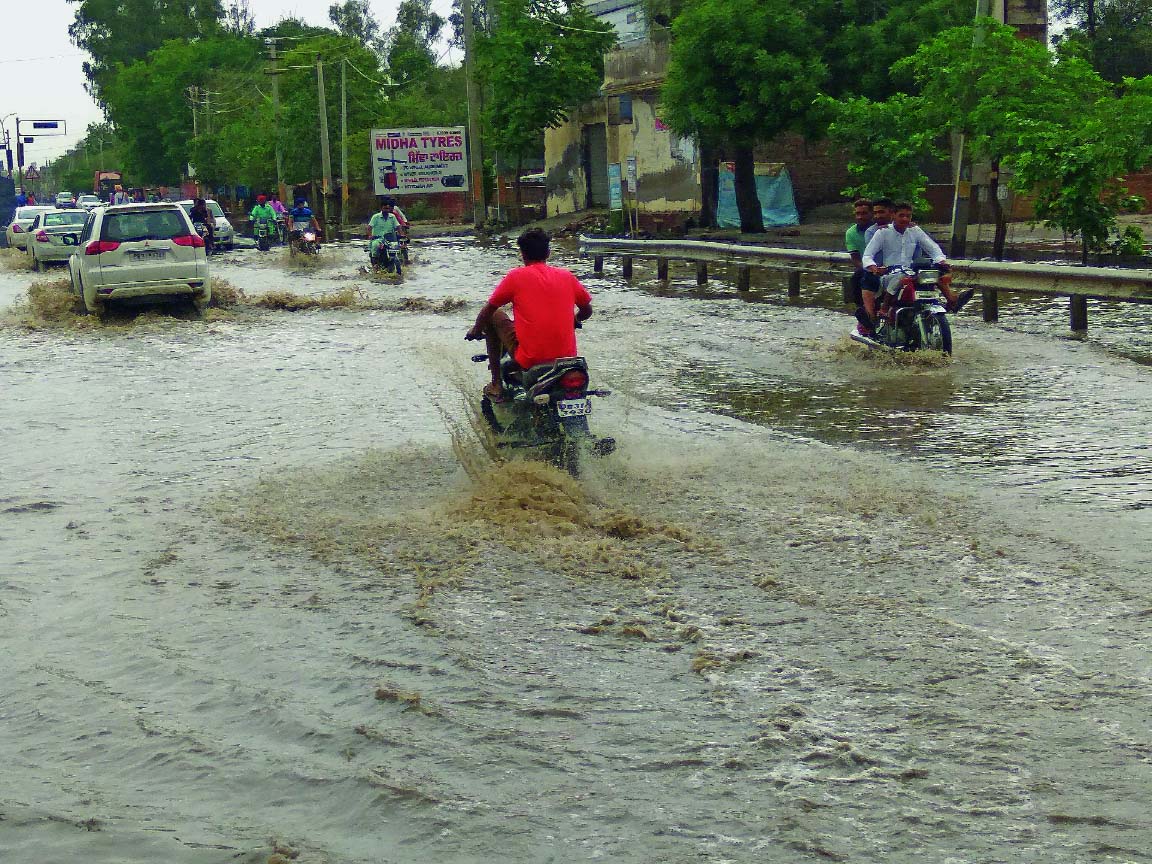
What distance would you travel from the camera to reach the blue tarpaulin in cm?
4084

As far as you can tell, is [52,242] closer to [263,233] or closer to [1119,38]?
[263,233]

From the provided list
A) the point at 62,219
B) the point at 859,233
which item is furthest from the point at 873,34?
the point at 859,233

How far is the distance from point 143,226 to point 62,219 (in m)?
17.7

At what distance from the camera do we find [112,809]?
4.29 m

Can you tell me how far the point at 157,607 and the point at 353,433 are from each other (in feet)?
15.0

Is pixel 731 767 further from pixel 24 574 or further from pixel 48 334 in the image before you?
pixel 48 334

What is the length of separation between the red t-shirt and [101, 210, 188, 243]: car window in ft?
46.1

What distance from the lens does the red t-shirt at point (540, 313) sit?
27.4ft

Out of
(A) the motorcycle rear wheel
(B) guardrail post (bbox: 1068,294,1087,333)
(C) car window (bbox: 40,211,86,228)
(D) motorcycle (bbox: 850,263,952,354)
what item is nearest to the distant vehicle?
(C) car window (bbox: 40,211,86,228)

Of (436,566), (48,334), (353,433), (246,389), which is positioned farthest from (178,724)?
(48,334)

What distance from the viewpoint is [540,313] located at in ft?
27.4

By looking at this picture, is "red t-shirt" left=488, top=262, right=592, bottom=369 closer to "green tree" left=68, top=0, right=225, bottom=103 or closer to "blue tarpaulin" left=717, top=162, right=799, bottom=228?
"blue tarpaulin" left=717, top=162, right=799, bottom=228

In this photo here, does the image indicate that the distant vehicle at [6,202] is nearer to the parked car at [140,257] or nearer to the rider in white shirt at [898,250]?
the parked car at [140,257]

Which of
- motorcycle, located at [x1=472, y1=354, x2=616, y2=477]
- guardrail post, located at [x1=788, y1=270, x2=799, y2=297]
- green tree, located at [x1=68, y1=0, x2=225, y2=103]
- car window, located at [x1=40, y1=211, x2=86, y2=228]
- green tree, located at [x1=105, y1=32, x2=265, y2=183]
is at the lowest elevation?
motorcycle, located at [x1=472, y1=354, x2=616, y2=477]
